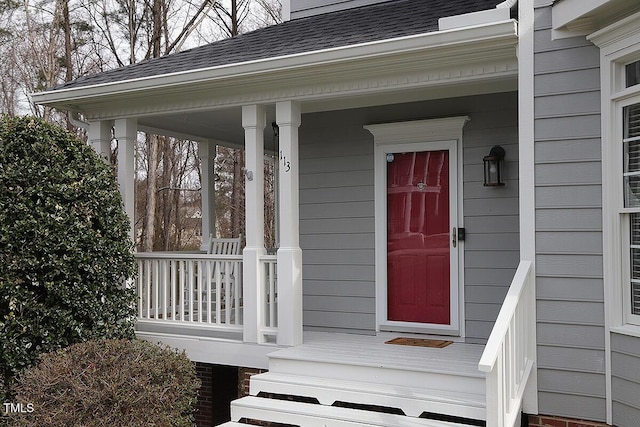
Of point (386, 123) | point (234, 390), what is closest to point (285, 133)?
point (386, 123)

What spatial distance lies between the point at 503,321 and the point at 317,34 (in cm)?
364

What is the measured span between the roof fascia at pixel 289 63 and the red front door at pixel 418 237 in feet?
5.01

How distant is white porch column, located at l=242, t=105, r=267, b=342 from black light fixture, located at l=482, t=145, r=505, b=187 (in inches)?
80.2

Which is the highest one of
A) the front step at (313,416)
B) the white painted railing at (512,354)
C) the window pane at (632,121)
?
the window pane at (632,121)

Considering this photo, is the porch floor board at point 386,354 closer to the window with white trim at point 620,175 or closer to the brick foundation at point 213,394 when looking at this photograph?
the window with white trim at point 620,175

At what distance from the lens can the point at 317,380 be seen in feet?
16.5

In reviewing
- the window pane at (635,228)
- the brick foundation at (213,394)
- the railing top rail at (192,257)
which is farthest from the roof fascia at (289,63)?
the brick foundation at (213,394)

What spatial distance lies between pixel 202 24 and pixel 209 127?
12.3 meters

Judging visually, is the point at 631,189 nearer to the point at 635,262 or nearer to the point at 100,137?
the point at 635,262

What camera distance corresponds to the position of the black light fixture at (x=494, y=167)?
5773mm

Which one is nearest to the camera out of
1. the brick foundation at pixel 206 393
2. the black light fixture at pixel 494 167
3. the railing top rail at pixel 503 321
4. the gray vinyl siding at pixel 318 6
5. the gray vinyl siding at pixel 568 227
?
the railing top rail at pixel 503 321

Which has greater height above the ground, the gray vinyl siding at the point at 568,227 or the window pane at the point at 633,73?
the window pane at the point at 633,73

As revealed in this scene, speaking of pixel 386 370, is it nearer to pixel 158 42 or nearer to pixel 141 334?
pixel 141 334

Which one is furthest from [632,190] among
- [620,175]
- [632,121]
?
[632,121]
